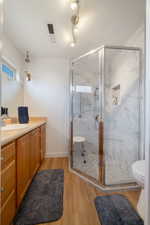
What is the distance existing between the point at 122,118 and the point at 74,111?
1019mm

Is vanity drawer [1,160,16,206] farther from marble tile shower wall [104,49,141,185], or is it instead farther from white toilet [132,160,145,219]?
marble tile shower wall [104,49,141,185]

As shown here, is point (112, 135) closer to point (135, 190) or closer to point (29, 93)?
point (135, 190)

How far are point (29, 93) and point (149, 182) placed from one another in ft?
9.46

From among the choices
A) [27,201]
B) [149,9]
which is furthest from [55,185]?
[149,9]

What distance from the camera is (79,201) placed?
1.47 meters

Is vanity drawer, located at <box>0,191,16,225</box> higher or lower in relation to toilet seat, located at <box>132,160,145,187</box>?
lower

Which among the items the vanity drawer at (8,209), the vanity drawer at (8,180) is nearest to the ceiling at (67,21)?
the vanity drawer at (8,180)

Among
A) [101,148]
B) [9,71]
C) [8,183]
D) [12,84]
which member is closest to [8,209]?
[8,183]

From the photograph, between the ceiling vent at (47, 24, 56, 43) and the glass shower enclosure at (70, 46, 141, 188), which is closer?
the ceiling vent at (47, 24, 56, 43)

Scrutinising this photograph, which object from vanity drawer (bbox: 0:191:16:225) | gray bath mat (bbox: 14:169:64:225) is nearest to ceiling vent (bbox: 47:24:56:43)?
vanity drawer (bbox: 0:191:16:225)

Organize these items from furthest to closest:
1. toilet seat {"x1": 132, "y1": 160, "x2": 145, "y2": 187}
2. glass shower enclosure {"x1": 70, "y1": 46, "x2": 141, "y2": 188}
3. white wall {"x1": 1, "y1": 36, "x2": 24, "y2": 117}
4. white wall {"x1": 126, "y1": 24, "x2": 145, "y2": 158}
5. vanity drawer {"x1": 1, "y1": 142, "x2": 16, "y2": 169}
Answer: white wall {"x1": 1, "y1": 36, "x2": 24, "y2": 117}
glass shower enclosure {"x1": 70, "y1": 46, "x2": 141, "y2": 188}
white wall {"x1": 126, "y1": 24, "x2": 145, "y2": 158}
toilet seat {"x1": 132, "y1": 160, "x2": 145, "y2": 187}
vanity drawer {"x1": 1, "y1": 142, "x2": 16, "y2": 169}

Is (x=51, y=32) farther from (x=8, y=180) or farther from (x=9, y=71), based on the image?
(x=8, y=180)

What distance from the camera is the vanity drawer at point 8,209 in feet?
3.06

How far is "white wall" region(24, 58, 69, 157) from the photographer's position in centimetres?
294
